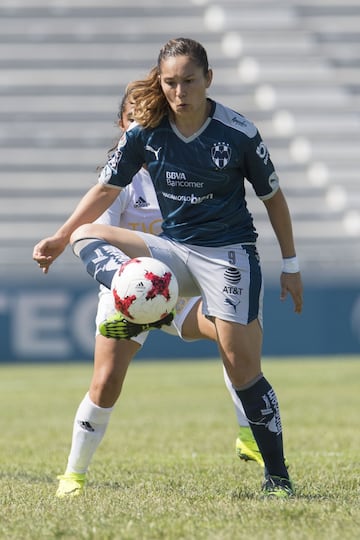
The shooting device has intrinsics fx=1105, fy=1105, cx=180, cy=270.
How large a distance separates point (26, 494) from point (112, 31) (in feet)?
54.8

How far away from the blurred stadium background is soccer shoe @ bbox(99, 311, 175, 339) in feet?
47.8

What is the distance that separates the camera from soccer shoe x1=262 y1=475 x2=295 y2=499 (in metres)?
4.36

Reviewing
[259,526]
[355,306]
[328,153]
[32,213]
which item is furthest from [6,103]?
[259,526]

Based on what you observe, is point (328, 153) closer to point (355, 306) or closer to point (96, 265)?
point (355, 306)

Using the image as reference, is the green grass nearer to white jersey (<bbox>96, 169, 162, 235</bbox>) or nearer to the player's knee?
the player's knee

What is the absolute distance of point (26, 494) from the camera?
4.59 metres

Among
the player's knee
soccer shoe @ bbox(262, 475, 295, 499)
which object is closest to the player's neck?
the player's knee

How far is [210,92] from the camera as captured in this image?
20.1m

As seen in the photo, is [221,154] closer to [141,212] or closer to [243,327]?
[243,327]

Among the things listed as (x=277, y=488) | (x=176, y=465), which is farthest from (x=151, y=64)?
(x=277, y=488)

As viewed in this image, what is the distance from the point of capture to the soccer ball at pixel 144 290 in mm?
4137

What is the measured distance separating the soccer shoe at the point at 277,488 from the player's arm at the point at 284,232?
0.74 m

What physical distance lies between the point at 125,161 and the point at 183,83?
1.52ft

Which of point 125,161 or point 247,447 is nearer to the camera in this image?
point 125,161
